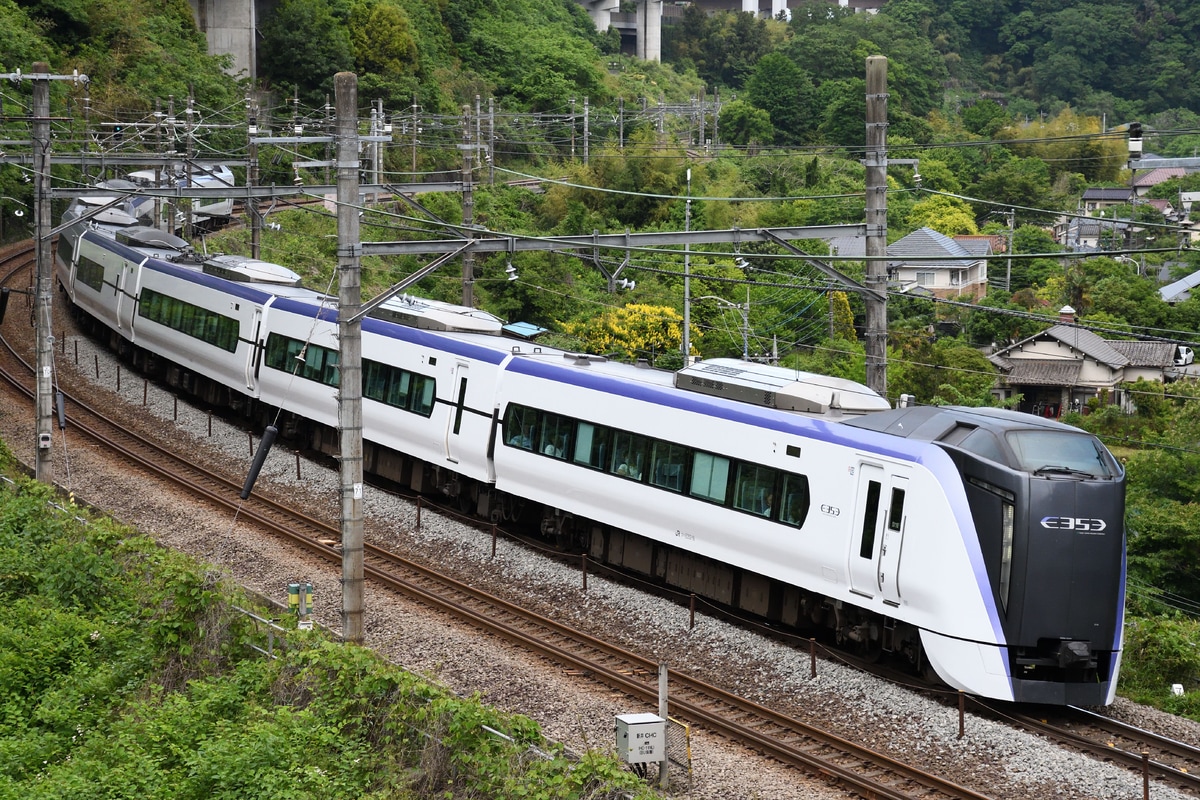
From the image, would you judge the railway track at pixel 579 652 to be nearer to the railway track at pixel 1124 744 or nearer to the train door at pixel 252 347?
the railway track at pixel 1124 744

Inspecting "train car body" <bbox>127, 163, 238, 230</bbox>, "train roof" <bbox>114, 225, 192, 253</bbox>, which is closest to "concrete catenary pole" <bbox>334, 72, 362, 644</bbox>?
"train roof" <bbox>114, 225, 192, 253</bbox>

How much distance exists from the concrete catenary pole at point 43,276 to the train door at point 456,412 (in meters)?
6.48

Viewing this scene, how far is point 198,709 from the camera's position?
12664 millimetres

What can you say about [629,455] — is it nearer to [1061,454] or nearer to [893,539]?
[893,539]

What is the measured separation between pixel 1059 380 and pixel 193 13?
39750 mm

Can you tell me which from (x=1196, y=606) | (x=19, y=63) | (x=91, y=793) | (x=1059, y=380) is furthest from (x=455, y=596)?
(x=19, y=63)

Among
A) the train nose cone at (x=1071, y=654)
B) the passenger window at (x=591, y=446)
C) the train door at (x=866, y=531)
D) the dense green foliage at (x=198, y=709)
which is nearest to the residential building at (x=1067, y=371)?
the passenger window at (x=591, y=446)

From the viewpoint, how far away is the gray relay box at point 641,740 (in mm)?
10773

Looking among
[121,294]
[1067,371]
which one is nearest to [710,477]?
[121,294]

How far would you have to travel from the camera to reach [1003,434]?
40.6 ft

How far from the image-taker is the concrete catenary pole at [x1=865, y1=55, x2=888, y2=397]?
15.3 m

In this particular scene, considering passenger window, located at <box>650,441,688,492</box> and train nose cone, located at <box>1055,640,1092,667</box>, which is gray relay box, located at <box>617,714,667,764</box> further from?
passenger window, located at <box>650,441,688,492</box>

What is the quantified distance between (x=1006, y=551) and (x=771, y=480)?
118 inches

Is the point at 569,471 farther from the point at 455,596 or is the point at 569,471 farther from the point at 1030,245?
the point at 1030,245
